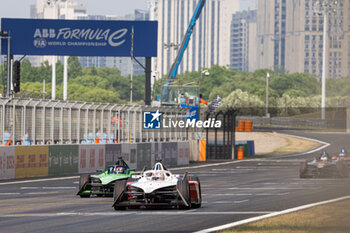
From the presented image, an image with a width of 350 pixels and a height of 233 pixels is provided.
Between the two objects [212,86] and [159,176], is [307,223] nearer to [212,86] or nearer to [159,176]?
[159,176]

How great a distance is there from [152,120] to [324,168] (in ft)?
43.4

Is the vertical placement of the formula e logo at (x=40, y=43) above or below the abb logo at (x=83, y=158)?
above

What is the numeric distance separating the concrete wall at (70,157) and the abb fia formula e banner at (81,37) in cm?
719

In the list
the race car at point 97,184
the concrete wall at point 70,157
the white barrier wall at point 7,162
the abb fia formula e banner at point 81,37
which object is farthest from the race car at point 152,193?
the abb fia formula e banner at point 81,37

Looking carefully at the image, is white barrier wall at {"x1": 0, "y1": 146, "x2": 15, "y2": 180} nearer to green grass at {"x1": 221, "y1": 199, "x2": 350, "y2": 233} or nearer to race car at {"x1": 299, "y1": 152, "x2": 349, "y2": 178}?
race car at {"x1": 299, "y1": 152, "x2": 349, "y2": 178}

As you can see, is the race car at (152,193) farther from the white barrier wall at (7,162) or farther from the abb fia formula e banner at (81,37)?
the abb fia formula e banner at (81,37)

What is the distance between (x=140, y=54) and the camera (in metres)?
44.6

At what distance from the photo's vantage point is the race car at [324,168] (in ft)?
95.5

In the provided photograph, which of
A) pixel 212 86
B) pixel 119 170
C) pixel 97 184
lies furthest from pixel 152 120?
pixel 212 86

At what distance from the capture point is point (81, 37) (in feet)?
147

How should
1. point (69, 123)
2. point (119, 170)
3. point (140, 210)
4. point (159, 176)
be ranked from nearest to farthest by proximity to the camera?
point (140, 210) → point (159, 176) → point (119, 170) → point (69, 123)

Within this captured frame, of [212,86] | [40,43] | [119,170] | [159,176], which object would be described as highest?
[212,86]

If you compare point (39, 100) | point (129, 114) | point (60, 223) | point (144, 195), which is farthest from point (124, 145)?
point (60, 223)

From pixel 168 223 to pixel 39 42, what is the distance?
1336 inches
